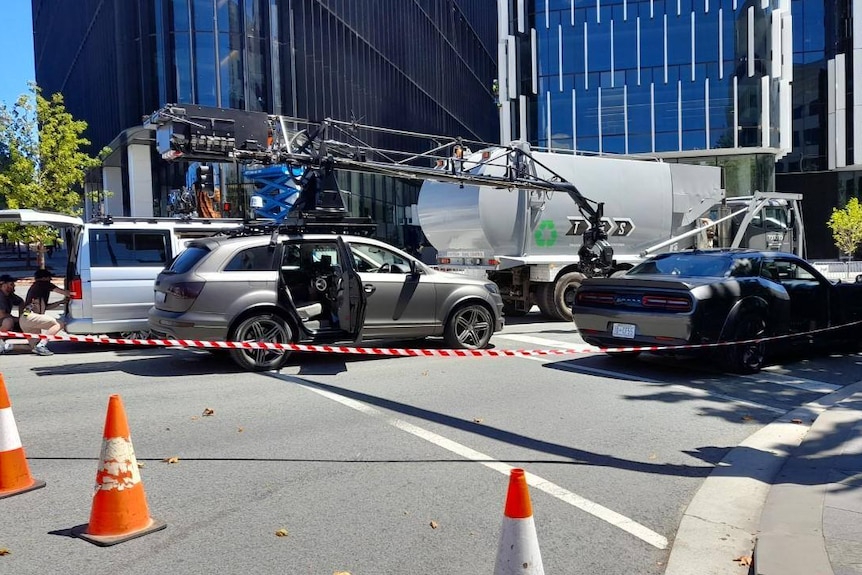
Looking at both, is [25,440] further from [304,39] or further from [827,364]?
[304,39]

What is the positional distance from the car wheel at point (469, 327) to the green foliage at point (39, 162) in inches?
647

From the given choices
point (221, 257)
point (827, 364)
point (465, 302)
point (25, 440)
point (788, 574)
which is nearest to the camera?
point (788, 574)

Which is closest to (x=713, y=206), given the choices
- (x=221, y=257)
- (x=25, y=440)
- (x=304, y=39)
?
(x=221, y=257)

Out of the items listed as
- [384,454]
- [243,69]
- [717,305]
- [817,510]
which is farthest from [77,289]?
[243,69]

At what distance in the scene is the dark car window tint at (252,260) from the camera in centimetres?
935

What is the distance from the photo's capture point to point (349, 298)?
30.6 ft

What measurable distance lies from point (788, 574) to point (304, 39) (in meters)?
30.5

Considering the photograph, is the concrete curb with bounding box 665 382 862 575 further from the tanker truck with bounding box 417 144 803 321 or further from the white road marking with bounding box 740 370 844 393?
the tanker truck with bounding box 417 144 803 321

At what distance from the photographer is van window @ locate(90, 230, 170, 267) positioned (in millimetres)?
11125

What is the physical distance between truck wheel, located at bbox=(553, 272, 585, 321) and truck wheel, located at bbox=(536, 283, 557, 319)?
0.26 ft

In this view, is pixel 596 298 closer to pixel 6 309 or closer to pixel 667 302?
pixel 667 302

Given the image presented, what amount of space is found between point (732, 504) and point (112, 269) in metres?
9.46

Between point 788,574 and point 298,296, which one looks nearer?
point 788,574

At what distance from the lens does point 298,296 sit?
10.2 metres
